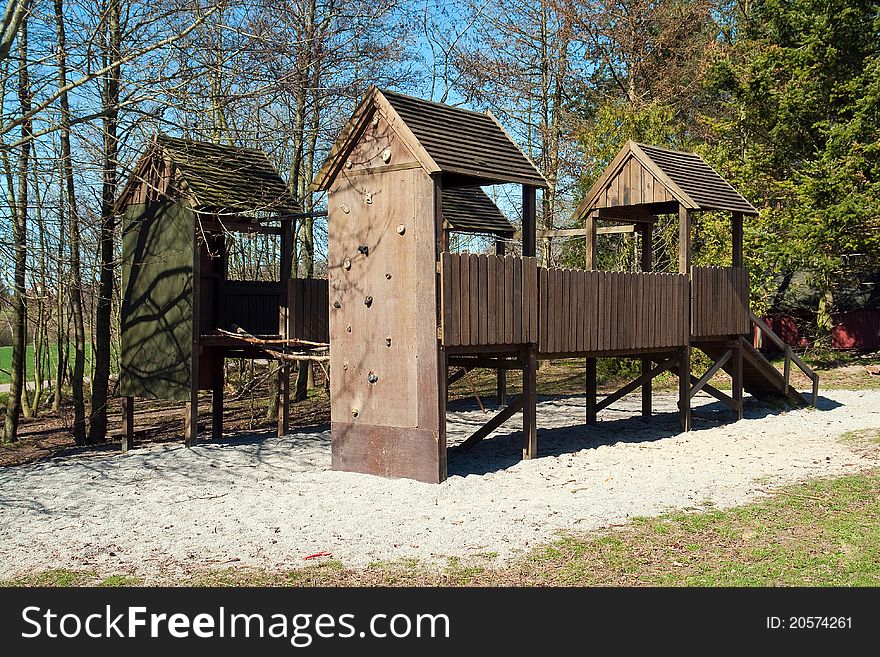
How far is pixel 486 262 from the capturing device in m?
12.6

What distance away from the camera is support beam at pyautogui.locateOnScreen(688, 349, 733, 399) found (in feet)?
55.7

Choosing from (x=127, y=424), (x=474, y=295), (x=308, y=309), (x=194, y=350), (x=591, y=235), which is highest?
(x=591, y=235)

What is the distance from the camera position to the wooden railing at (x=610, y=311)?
14.0m

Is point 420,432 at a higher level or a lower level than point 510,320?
lower

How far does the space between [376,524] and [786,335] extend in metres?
27.3

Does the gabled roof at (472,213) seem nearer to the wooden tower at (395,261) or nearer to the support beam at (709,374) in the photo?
the support beam at (709,374)

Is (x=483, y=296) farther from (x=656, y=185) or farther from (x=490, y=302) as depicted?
(x=656, y=185)

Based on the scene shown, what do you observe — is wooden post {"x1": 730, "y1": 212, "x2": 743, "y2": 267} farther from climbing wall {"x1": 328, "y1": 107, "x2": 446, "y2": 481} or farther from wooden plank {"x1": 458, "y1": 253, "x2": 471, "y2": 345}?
climbing wall {"x1": 328, "y1": 107, "x2": 446, "y2": 481}

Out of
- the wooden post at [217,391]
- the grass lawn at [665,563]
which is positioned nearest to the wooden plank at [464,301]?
the grass lawn at [665,563]

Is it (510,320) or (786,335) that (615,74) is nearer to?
(786,335)

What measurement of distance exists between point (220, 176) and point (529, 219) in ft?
19.9

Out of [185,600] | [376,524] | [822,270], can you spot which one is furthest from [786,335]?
[185,600]

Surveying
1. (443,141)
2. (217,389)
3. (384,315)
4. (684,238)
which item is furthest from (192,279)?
(684,238)

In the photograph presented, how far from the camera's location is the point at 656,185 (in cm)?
1700
